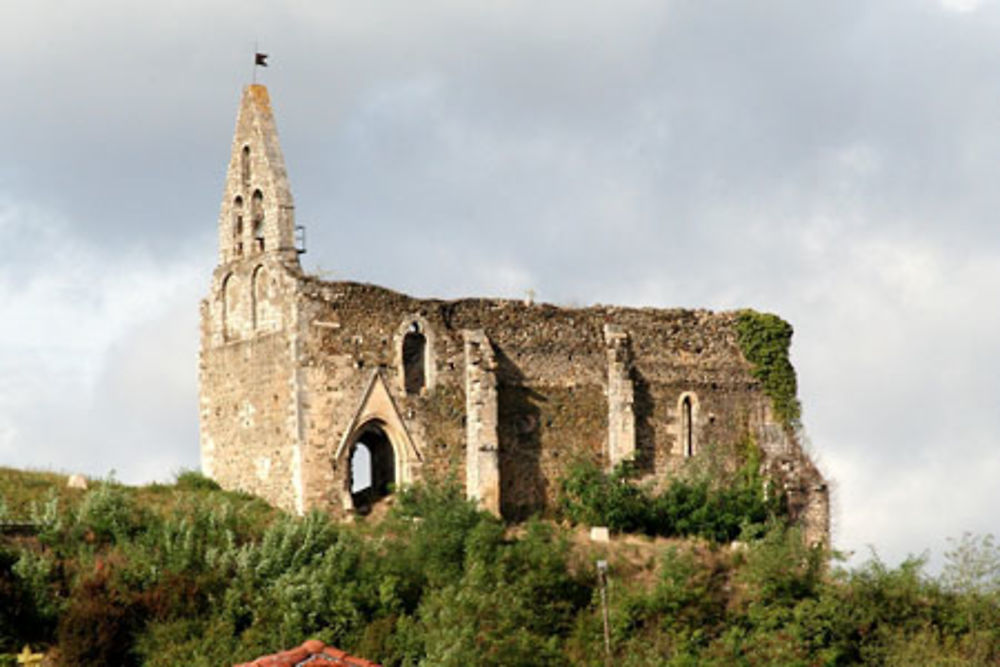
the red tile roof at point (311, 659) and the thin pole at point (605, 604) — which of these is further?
the thin pole at point (605, 604)

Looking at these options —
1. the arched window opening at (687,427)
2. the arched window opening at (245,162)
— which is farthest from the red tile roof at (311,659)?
the arched window opening at (687,427)

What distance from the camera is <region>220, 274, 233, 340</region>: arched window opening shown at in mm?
42062

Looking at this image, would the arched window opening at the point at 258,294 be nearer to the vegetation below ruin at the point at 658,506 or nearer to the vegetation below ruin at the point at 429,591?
the vegetation below ruin at the point at 429,591

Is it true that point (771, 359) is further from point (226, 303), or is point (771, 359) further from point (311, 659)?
point (311, 659)

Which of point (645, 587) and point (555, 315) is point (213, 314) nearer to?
point (555, 315)

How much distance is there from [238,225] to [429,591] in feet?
32.1

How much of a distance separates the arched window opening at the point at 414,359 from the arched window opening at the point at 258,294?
283 cm

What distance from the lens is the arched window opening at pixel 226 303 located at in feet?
138

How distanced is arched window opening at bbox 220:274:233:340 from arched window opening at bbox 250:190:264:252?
93 centimetres

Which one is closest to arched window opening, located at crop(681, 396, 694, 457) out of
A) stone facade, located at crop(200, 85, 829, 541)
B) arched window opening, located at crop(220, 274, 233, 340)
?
stone facade, located at crop(200, 85, 829, 541)

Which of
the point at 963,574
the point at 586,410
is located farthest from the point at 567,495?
the point at 963,574

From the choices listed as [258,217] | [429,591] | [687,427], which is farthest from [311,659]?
[687,427]

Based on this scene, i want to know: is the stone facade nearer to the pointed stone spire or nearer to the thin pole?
the pointed stone spire

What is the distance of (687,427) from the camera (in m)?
43.4
